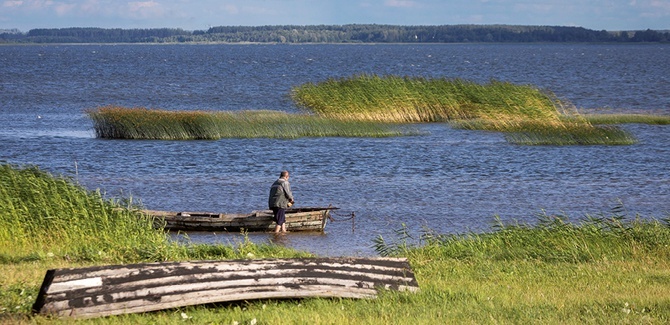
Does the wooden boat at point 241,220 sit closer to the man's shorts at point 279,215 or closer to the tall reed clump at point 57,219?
the man's shorts at point 279,215

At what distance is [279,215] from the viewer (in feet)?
84.9

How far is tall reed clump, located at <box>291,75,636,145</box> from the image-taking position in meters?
47.9

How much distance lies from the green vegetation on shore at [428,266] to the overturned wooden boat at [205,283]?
0.51 ft

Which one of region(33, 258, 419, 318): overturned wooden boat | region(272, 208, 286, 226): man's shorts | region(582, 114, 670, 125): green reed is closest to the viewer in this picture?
region(33, 258, 419, 318): overturned wooden boat

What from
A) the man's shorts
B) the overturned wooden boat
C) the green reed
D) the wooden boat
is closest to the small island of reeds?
the green reed

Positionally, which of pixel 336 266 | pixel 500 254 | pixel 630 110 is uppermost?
pixel 336 266

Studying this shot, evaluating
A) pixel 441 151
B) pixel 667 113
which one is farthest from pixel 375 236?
pixel 667 113

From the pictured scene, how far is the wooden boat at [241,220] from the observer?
25.7m

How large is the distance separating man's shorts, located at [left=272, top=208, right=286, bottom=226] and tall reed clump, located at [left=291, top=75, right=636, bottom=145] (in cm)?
2370

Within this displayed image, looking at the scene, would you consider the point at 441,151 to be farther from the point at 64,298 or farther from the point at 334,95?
the point at 64,298

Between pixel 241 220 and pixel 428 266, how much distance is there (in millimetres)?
10570

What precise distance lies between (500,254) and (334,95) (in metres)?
35.7

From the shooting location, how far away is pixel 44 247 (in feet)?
59.7

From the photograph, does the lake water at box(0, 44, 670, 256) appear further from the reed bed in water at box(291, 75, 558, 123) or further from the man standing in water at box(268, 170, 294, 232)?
the reed bed in water at box(291, 75, 558, 123)
